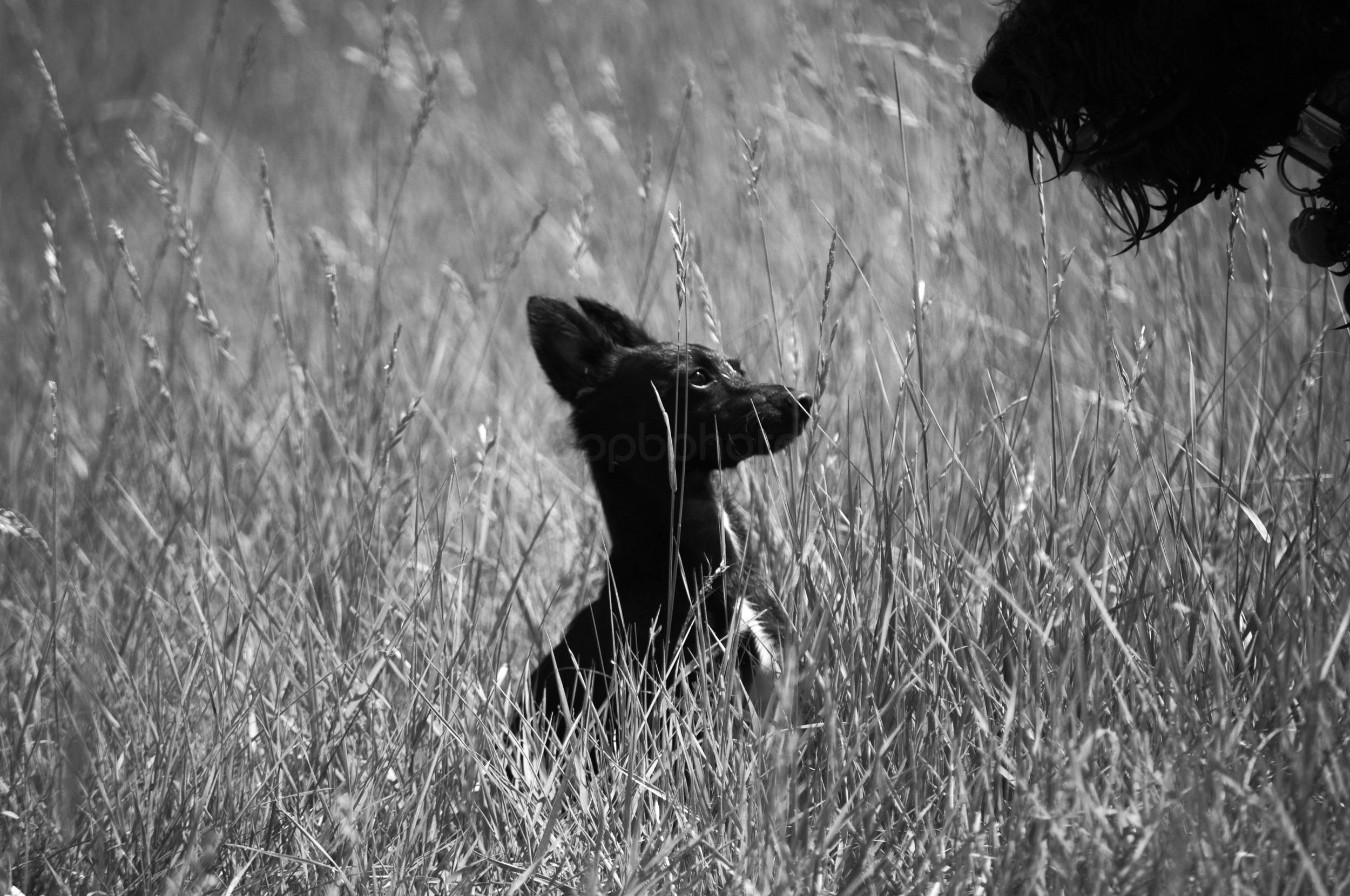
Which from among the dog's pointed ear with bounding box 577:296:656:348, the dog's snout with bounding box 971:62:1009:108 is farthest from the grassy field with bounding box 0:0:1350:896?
the dog's snout with bounding box 971:62:1009:108

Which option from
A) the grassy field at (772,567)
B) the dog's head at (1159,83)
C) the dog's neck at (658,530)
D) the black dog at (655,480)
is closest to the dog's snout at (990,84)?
the dog's head at (1159,83)

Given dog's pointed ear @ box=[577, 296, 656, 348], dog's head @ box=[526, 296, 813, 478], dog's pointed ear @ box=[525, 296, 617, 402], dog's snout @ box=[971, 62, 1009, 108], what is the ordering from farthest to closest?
dog's pointed ear @ box=[577, 296, 656, 348] → dog's pointed ear @ box=[525, 296, 617, 402] → dog's head @ box=[526, 296, 813, 478] → dog's snout @ box=[971, 62, 1009, 108]

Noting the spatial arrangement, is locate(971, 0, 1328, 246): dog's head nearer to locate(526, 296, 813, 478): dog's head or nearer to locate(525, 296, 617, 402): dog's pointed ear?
locate(526, 296, 813, 478): dog's head

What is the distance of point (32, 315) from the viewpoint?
5.42 meters

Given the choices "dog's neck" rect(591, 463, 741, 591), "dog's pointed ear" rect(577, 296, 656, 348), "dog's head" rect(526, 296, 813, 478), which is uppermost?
"dog's pointed ear" rect(577, 296, 656, 348)

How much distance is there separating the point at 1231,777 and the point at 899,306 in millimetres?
2809

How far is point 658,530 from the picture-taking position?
8.44 feet

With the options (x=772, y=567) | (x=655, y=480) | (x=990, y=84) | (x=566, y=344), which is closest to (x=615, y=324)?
(x=566, y=344)

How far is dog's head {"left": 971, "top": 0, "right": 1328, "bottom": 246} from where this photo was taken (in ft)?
6.15

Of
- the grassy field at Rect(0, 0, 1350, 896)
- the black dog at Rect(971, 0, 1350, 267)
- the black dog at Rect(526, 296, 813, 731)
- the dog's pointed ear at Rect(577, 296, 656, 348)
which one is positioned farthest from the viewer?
the dog's pointed ear at Rect(577, 296, 656, 348)

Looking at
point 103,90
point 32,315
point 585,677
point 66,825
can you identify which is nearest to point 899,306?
point 585,677

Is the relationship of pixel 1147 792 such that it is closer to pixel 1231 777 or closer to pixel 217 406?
pixel 1231 777

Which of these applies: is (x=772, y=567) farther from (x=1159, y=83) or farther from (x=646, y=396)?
(x=1159, y=83)

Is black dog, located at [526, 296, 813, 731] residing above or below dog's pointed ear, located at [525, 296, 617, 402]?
below
